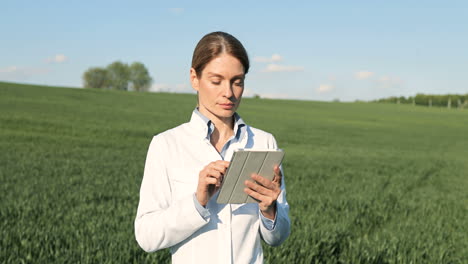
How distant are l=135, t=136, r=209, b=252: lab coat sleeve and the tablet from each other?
0.16 metres

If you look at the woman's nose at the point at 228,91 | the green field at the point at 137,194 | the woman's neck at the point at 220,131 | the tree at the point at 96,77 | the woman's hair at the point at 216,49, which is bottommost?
the green field at the point at 137,194

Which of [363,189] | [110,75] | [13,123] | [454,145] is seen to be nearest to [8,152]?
[13,123]

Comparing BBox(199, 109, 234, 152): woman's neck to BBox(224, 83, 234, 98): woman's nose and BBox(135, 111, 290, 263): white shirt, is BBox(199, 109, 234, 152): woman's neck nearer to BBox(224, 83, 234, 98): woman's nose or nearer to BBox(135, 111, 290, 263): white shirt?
BBox(135, 111, 290, 263): white shirt

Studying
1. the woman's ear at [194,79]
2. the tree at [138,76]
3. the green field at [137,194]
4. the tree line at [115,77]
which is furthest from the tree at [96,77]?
the woman's ear at [194,79]

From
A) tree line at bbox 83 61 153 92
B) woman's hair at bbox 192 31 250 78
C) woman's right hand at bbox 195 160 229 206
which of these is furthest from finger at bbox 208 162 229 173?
tree line at bbox 83 61 153 92

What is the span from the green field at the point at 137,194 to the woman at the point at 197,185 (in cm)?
288

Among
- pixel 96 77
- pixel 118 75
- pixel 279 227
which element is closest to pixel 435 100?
pixel 118 75

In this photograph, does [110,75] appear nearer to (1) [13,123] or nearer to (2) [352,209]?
(1) [13,123]

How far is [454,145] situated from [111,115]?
26.1 meters

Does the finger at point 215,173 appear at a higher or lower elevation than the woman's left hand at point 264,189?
higher

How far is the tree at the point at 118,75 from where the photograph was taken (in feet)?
366

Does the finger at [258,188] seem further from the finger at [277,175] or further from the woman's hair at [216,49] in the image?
the woman's hair at [216,49]

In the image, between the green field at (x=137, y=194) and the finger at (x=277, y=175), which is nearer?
the finger at (x=277, y=175)

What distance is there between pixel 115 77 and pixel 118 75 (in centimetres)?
88
